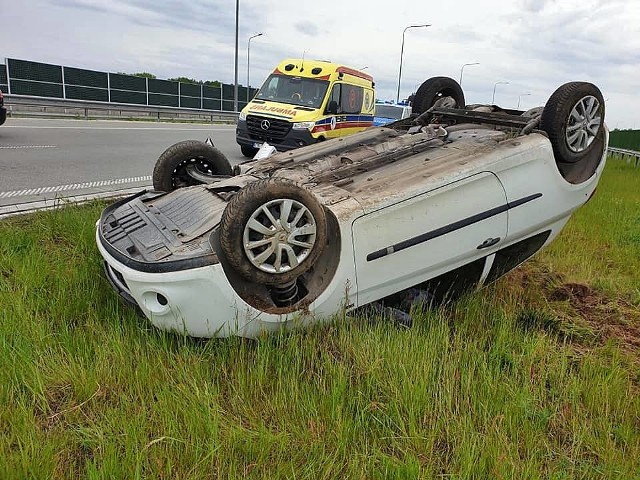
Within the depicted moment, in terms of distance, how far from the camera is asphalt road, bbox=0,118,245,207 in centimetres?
689

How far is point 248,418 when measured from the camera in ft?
7.59

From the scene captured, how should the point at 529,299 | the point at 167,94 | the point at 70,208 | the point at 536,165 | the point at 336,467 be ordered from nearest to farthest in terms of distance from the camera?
the point at 336,467 < the point at 536,165 < the point at 529,299 < the point at 70,208 < the point at 167,94

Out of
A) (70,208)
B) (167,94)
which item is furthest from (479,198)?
(167,94)

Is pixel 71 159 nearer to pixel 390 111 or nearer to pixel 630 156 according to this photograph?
pixel 390 111

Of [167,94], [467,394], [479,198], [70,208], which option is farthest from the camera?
[167,94]

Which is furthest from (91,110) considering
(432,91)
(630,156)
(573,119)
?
(573,119)

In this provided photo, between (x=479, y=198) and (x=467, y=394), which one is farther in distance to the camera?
(x=479, y=198)

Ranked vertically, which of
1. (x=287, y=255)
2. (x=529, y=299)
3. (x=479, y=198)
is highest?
(x=479, y=198)

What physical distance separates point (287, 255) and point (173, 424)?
2.99ft

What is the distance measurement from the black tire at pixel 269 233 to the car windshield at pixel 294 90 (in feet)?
30.1

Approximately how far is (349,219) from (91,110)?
20.1m

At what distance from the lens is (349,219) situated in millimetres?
2811

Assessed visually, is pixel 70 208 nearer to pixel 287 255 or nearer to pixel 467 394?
pixel 287 255

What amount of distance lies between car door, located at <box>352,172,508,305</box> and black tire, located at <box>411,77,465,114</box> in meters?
1.90
